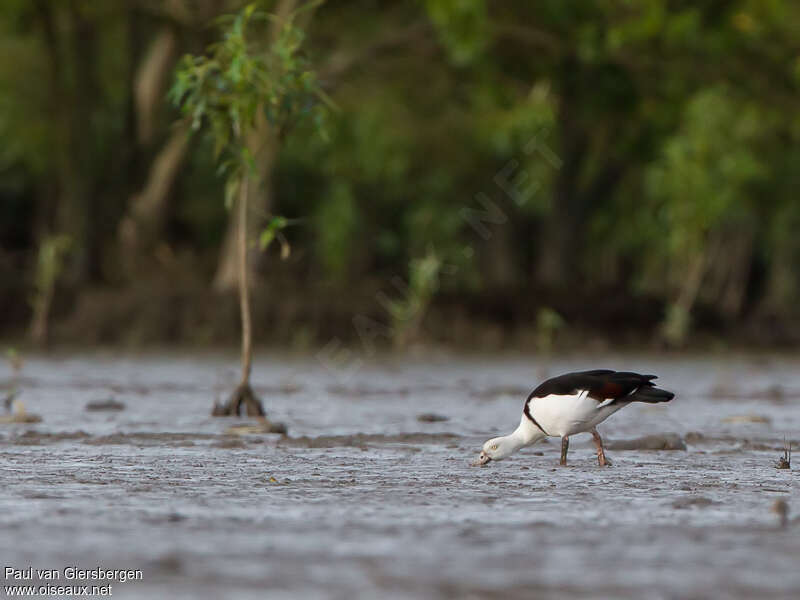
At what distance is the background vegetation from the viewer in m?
33.9

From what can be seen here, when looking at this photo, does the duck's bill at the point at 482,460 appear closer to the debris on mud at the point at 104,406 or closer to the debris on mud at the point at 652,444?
the debris on mud at the point at 652,444

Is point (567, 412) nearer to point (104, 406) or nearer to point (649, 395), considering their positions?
point (649, 395)

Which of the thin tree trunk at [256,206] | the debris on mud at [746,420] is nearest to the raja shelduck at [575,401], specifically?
the debris on mud at [746,420]

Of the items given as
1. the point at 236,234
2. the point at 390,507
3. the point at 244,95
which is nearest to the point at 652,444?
the point at 390,507

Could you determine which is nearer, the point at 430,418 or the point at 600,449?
the point at 600,449

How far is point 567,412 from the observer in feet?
34.9

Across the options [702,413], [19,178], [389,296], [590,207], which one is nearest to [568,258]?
[590,207]

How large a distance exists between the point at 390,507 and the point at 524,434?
250 centimetres

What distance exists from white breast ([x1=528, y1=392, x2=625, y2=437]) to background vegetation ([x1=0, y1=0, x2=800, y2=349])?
56.0 ft

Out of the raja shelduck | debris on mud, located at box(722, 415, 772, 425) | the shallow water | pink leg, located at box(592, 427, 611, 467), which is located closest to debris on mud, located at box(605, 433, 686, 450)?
the shallow water

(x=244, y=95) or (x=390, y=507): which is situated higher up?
(x=244, y=95)

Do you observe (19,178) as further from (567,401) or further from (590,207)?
(567,401)

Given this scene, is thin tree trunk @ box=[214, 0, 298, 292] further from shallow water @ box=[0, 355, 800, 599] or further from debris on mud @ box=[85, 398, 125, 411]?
shallow water @ box=[0, 355, 800, 599]

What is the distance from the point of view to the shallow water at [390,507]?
644 centimetres
